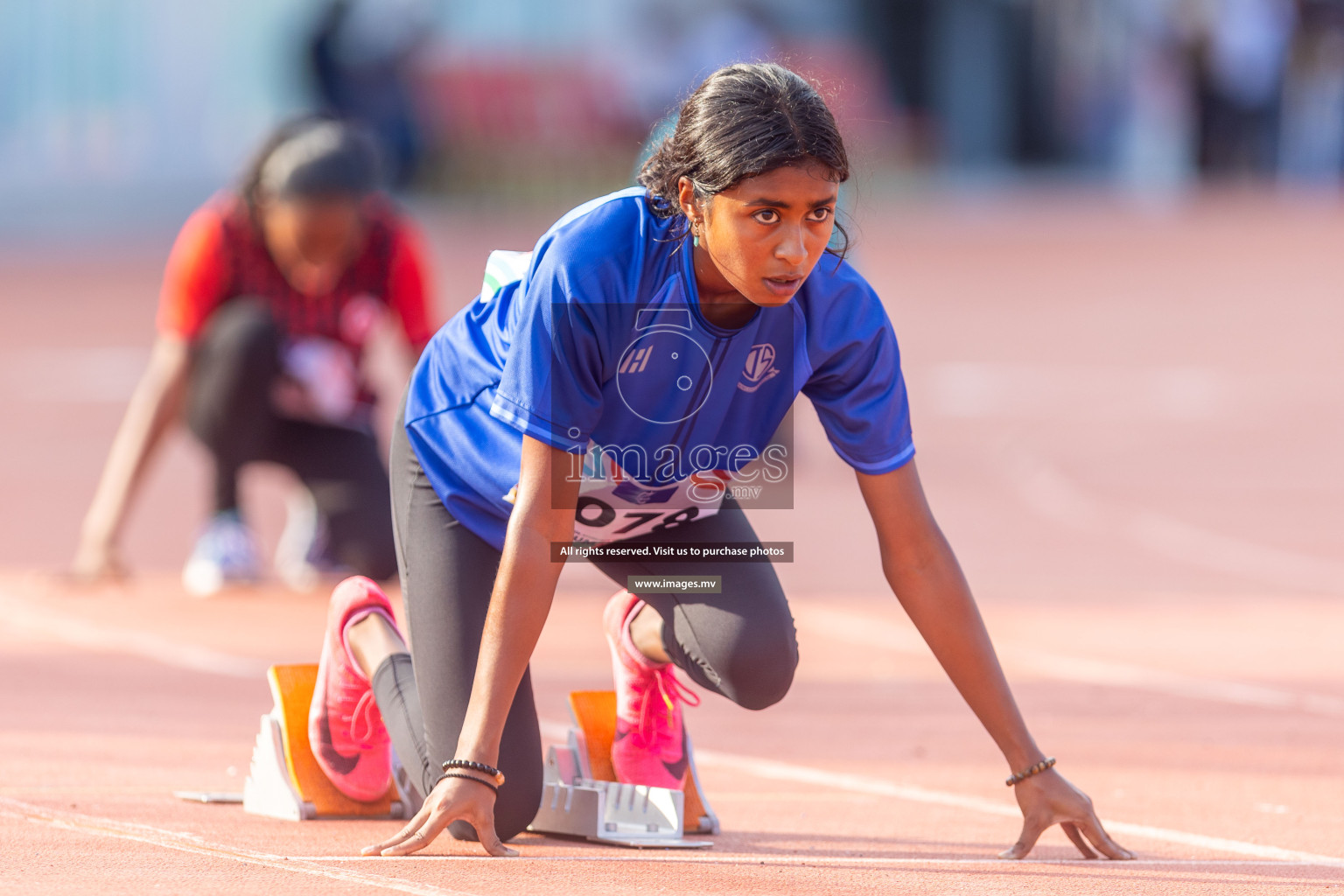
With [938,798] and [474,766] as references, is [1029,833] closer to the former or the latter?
[938,798]

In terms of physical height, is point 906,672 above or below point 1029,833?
above

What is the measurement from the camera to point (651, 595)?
3285 millimetres

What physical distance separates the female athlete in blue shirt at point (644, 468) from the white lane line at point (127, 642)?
4.84ft

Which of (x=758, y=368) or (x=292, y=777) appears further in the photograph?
(x=292, y=777)

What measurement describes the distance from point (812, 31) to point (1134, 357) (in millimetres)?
10763

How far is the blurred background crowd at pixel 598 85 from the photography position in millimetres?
18203

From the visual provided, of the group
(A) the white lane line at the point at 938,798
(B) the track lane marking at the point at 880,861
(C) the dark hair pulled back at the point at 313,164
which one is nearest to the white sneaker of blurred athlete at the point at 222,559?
(C) the dark hair pulled back at the point at 313,164

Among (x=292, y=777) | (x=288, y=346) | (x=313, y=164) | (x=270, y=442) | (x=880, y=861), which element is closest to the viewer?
(x=880, y=861)

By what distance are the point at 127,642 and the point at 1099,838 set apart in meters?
3.03

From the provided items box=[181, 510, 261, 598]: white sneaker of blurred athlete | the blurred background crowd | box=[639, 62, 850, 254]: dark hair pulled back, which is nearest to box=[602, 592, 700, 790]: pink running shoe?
box=[639, 62, 850, 254]: dark hair pulled back

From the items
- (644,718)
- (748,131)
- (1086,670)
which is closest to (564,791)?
(644,718)

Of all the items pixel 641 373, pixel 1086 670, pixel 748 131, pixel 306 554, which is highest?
pixel 748 131

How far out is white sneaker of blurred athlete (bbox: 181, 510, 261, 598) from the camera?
18.9ft

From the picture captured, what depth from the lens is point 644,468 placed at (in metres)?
3.14
